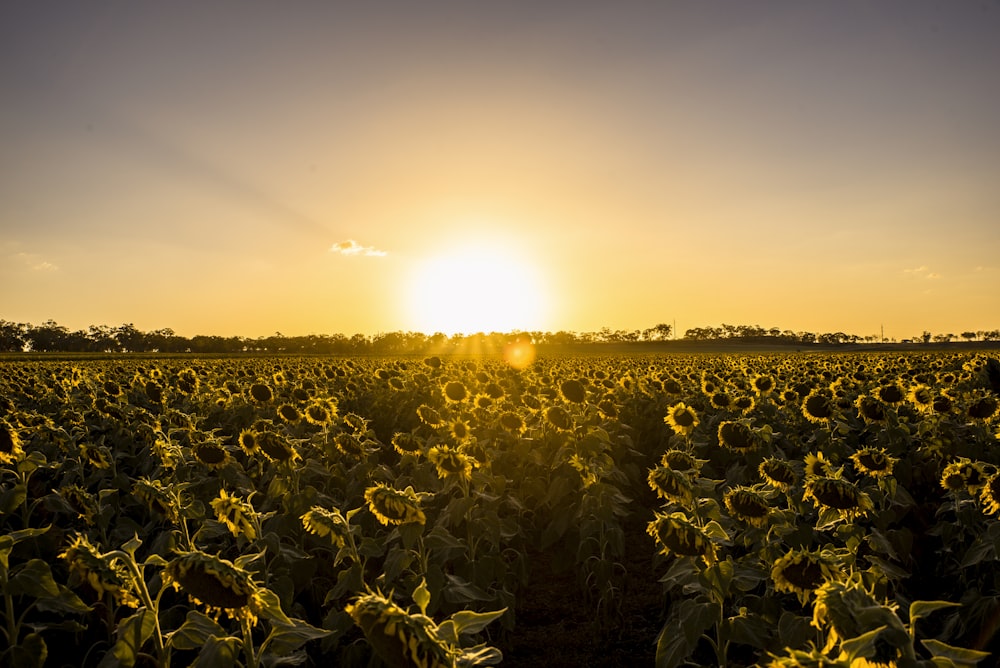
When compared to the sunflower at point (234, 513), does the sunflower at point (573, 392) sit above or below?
above

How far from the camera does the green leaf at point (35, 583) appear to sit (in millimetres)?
3410

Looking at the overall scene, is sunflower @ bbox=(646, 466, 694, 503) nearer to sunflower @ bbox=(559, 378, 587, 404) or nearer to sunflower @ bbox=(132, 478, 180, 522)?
sunflower @ bbox=(132, 478, 180, 522)

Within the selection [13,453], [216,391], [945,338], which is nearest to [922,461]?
[13,453]

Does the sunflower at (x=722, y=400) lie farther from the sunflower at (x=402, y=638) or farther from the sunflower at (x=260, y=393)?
the sunflower at (x=402, y=638)

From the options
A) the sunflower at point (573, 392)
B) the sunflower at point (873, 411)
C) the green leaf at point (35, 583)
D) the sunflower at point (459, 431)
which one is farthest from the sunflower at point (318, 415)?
the sunflower at point (873, 411)

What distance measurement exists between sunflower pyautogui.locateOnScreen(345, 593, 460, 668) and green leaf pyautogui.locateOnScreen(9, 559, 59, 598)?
266 centimetres

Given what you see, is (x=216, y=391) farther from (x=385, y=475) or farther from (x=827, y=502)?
(x=827, y=502)

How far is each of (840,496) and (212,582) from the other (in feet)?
12.1

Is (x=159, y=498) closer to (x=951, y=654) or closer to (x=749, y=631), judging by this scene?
(x=749, y=631)

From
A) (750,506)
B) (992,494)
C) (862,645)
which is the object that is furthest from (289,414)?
(862,645)

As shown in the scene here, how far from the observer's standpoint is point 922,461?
8047 mm

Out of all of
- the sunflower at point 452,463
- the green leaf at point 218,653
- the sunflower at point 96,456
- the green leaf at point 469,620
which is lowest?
the green leaf at point 218,653

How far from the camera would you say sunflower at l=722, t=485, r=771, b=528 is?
413 cm

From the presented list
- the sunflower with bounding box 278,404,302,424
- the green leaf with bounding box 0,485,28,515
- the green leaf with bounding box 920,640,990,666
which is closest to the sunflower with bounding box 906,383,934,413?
the green leaf with bounding box 920,640,990,666
